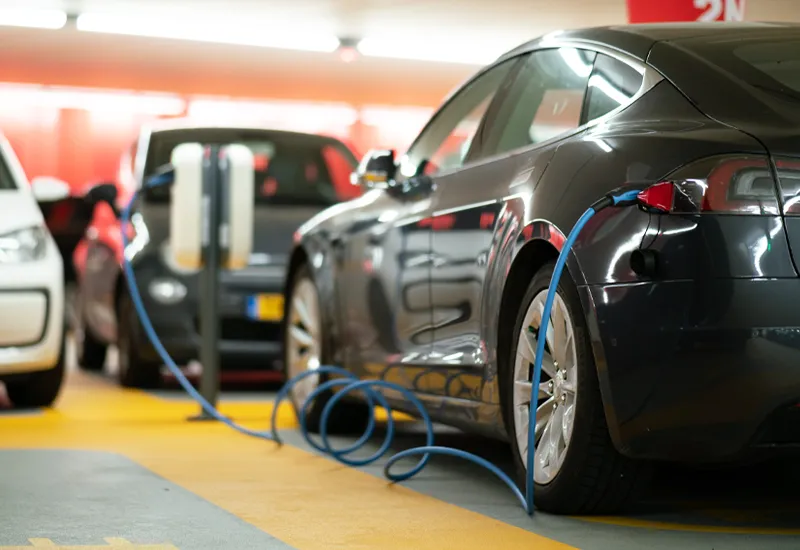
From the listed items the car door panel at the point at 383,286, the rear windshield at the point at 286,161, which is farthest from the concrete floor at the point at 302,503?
the rear windshield at the point at 286,161

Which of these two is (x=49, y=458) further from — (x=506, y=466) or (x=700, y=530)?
(x=700, y=530)

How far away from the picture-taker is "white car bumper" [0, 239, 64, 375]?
817 cm

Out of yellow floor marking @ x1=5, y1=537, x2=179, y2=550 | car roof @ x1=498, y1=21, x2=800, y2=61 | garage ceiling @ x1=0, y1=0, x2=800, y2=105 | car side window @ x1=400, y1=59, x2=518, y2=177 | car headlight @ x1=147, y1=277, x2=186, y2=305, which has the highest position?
garage ceiling @ x1=0, y1=0, x2=800, y2=105

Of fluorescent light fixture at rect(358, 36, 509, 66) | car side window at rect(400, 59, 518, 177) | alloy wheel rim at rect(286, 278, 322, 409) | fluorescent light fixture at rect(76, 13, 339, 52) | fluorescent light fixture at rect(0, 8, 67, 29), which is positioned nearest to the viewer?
car side window at rect(400, 59, 518, 177)

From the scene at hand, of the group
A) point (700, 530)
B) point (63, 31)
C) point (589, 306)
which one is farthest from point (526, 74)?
point (63, 31)

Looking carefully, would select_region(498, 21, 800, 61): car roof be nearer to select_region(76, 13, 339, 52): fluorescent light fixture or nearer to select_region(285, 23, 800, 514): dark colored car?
select_region(285, 23, 800, 514): dark colored car

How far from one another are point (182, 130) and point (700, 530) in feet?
23.1

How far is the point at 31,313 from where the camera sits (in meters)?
8.26

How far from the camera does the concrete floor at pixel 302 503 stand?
4363mm

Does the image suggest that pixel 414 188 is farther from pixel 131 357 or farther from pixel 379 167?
pixel 131 357

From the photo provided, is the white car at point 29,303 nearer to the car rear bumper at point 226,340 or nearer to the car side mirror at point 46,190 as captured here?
the car side mirror at point 46,190

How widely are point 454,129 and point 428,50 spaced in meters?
10.4

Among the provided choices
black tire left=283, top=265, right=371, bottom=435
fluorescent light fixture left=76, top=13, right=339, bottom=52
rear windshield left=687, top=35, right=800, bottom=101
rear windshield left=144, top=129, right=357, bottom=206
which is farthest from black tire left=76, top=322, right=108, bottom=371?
rear windshield left=687, top=35, right=800, bottom=101

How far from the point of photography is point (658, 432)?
13.8 feet
